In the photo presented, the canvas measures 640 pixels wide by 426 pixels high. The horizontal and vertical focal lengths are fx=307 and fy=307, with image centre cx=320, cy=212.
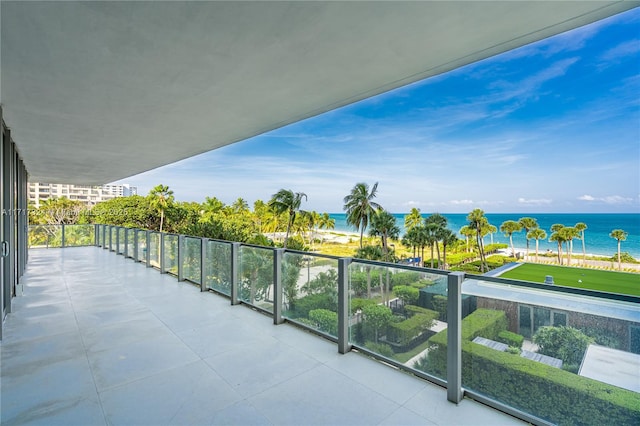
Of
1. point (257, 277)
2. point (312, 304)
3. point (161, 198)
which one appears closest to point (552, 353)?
point (312, 304)

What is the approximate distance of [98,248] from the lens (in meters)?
12.3

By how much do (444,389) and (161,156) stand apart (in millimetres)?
7473

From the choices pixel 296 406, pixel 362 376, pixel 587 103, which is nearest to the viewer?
pixel 296 406

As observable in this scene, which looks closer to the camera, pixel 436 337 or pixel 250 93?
pixel 436 337

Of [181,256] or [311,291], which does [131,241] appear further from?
[311,291]

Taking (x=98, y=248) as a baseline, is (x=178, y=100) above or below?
above

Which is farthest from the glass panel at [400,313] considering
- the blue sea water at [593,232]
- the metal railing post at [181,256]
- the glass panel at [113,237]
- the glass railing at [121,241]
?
the blue sea water at [593,232]

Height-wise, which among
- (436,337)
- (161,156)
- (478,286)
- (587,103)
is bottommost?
(436,337)

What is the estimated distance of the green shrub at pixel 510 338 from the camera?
217 centimetres

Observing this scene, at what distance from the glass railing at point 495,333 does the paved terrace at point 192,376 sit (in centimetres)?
19

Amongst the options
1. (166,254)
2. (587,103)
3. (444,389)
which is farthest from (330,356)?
(587,103)

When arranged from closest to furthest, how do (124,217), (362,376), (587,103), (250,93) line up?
(362,376) < (250,93) < (124,217) < (587,103)

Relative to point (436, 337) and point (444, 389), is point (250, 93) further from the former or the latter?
point (444, 389)

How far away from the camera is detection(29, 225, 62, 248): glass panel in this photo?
11609 millimetres
